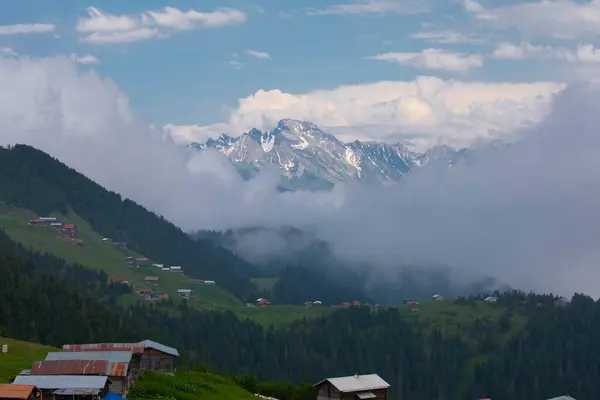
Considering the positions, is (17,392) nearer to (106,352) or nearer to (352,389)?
(106,352)

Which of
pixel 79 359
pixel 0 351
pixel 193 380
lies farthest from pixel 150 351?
pixel 79 359

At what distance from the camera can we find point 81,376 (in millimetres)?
90062

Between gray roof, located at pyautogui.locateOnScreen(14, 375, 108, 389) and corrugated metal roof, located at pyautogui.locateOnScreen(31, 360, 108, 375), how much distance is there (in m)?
3.02

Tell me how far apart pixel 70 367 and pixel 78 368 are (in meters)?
0.82

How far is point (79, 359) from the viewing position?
95.9 m

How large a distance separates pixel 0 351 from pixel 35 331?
3270 inches

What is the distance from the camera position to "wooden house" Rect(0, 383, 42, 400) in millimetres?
80500

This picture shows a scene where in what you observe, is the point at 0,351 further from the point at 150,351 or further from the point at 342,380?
the point at 342,380

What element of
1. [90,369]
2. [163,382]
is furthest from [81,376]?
[163,382]

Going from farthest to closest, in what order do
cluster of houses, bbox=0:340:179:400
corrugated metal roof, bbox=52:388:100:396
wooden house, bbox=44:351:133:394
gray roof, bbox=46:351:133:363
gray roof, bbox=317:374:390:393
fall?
1. gray roof, bbox=317:374:390:393
2. gray roof, bbox=46:351:133:363
3. wooden house, bbox=44:351:133:394
4. corrugated metal roof, bbox=52:388:100:396
5. cluster of houses, bbox=0:340:179:400

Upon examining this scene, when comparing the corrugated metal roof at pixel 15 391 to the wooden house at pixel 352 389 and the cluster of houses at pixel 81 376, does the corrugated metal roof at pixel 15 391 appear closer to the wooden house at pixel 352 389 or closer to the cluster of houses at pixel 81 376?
the cluster of houses at pixel 81 376

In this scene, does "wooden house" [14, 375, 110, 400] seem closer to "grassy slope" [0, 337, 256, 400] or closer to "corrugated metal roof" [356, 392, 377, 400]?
"grassy slope" [0, 337, 256, 400]

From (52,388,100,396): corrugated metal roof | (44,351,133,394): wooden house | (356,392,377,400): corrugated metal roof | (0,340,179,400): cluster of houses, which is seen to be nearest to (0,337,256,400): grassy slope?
(0,340,179,400): cluster of houses

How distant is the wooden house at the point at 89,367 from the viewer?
93.2 metres
